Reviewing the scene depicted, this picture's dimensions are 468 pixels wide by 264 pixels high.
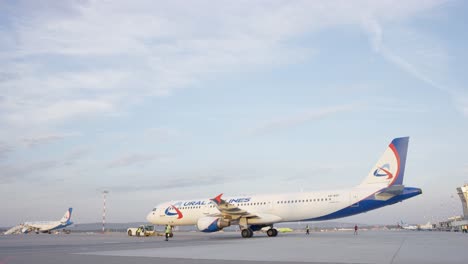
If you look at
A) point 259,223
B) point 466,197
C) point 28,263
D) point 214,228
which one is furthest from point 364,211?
point 466,197

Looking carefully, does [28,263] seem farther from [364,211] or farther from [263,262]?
[364,211]

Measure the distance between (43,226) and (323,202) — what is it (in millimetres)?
61943

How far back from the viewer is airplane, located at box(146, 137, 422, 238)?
30.6 m

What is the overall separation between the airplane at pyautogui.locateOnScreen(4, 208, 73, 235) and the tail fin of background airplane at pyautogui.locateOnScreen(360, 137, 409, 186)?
62468 millimetres

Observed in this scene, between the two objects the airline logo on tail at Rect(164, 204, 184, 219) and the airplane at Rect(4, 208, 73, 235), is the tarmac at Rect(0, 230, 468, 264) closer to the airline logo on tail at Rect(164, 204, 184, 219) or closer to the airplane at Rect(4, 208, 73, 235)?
the airline logo on tail at Rect(164, 204, 184, 219)

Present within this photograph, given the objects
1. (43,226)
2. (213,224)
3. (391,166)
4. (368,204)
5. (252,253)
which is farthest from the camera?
(43,226)

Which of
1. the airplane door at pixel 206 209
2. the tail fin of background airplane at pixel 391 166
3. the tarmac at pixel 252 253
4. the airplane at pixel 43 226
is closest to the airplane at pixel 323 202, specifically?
the tail fin of background airplane at pixel 391 166

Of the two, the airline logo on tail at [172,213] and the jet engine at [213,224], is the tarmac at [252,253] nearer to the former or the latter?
the jet engine at [213,224]

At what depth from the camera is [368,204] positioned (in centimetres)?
3070

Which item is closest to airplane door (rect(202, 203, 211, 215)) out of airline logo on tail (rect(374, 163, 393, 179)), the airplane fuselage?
the airplane fuselage

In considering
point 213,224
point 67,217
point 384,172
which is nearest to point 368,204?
point 384,172

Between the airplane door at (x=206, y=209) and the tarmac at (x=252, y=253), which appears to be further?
the airplane door at (x=206, y=209)

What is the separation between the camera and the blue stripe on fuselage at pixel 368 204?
2944cm

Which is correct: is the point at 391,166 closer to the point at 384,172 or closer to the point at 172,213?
the point at 384,172
